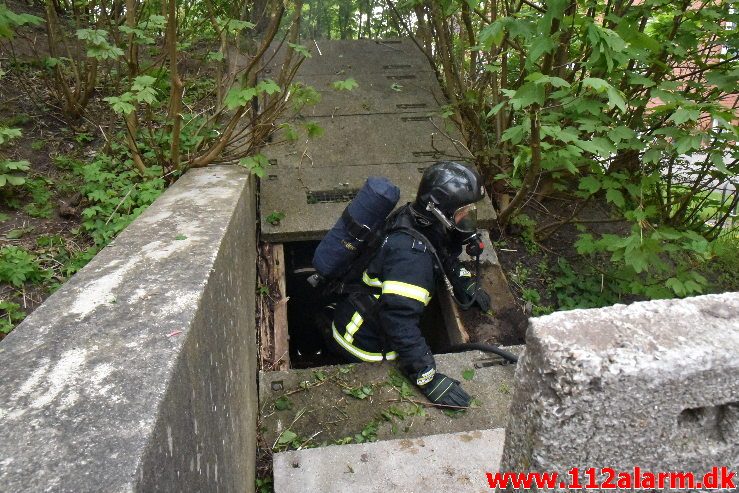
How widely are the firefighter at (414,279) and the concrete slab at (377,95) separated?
7.35ft

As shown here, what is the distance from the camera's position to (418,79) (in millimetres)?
6004

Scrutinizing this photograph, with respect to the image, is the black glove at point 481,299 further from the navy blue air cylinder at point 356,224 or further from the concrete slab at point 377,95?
the concrete slab at point 377,95

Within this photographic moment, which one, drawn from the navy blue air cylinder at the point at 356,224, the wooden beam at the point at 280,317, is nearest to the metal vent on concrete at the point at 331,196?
the wooden beam at the point at 280,317

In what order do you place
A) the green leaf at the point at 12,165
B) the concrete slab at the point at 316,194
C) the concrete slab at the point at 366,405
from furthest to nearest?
1. the concrete slab at the point at 316,194
2. the green leaf at the point at 12,165
3. the concrete slab at the point at 366,405

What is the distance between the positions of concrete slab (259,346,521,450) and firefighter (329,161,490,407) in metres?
0.12

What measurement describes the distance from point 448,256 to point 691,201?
8.42ft

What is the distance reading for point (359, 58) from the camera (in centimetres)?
630

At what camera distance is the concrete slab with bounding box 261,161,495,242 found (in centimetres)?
437

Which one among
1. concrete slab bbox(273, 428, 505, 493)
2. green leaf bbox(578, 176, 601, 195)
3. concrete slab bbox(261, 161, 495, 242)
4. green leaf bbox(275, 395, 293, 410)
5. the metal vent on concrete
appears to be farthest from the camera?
the metal vent on concrete

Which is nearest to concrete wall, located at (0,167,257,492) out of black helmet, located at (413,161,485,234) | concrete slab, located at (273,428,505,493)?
concrete slab, located at (273,428,505,493)

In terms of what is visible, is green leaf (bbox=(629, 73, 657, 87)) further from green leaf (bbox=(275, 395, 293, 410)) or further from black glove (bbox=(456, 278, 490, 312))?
green leaf (bbox=(275, 395, 293, 410))

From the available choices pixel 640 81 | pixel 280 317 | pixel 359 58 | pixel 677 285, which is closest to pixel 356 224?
pixel 280 317

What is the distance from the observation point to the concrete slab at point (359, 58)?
6.07 m

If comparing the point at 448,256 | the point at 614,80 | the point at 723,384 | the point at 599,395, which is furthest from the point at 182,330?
the point at 614,80
